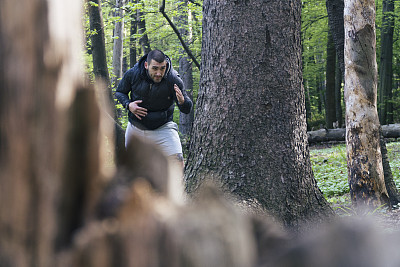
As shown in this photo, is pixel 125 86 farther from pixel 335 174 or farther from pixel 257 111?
pixel 335 174

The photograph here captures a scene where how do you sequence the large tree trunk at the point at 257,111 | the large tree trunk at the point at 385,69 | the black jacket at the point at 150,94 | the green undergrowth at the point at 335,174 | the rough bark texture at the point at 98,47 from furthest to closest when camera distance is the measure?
1. the large tree trunk at the point at 385,69
2. the rough bark texture at the point at 98,47
3. the green undergrowth at the point at 335,174
4. the black jacket at the point at 150,94
5. the large tree trunk at the point at 257,111

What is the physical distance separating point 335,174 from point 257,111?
5650 mm

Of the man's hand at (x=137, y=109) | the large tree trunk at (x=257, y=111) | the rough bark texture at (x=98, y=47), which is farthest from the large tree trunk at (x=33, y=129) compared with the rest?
the rough bark texture at (x=98, y=47)

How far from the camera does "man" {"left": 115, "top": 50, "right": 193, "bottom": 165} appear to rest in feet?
18.4

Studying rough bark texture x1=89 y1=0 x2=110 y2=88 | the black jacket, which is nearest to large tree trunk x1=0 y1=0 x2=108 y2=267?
the black jacket

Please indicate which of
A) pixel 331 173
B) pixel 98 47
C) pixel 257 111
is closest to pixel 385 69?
pixel 331 173

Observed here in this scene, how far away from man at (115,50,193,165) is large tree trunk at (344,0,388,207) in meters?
2.24

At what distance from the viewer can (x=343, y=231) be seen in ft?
1.47

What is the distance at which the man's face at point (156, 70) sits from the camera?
218 inches

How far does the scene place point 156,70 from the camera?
5574mm

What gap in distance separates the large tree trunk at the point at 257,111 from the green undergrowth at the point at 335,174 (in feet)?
6.25

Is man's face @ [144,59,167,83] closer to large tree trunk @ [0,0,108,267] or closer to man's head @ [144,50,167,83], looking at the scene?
man's head @ [144,50,167,83]

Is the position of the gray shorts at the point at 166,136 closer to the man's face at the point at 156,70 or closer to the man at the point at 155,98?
the man at the point at 155,98

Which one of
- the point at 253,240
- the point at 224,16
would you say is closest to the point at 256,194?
the point at 224,16
